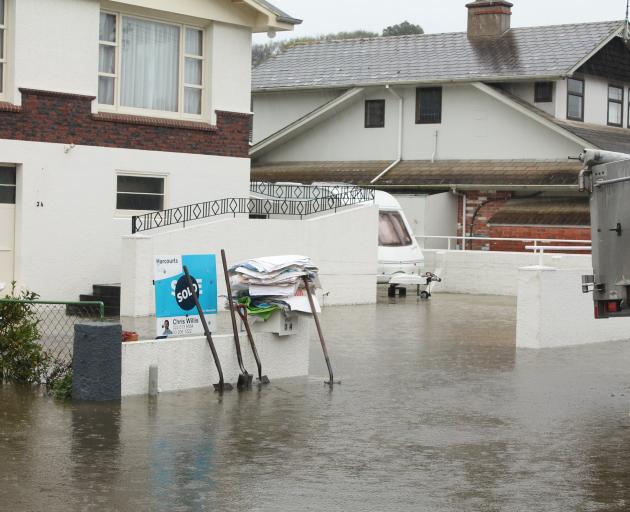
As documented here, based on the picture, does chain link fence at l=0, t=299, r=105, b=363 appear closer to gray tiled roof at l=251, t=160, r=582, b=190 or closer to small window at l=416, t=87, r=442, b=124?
gray tiled roof at l=251, t=160, r=582, b=190

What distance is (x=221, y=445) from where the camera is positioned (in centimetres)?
1052

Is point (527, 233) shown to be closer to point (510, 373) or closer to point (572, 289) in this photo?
point (572, 289)

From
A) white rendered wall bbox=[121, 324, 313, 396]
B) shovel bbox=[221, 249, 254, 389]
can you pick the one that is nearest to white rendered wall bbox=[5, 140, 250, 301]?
white rendered wall bbox=[121, 324, 313, 396]

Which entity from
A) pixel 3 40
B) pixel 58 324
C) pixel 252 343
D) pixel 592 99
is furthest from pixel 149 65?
pixel 592 99

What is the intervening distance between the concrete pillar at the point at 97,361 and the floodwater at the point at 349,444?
10.6 inches

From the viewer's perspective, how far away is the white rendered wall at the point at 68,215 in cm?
2156

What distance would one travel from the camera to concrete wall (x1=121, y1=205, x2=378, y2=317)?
21.2m

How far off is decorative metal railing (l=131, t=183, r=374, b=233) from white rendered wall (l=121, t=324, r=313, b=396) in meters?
8.22

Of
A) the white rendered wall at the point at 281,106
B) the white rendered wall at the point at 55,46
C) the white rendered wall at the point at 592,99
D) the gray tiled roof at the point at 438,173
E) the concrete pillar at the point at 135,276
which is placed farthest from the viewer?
the white rendered wall at the point at 281,106

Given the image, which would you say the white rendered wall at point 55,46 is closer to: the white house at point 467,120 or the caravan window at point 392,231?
the caravan window at point 392,231

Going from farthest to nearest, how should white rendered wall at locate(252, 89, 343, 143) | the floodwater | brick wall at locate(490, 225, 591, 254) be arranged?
white rendered wall at locate(252, 89, 343, 143), brick wall at locate(490, 225, 591, 254), the floodwater

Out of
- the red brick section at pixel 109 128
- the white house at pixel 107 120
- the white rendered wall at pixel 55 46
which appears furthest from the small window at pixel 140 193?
the white rendered wall at pixel 55 46

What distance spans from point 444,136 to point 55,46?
17.6 metres

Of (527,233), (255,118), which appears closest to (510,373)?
(527,233)
